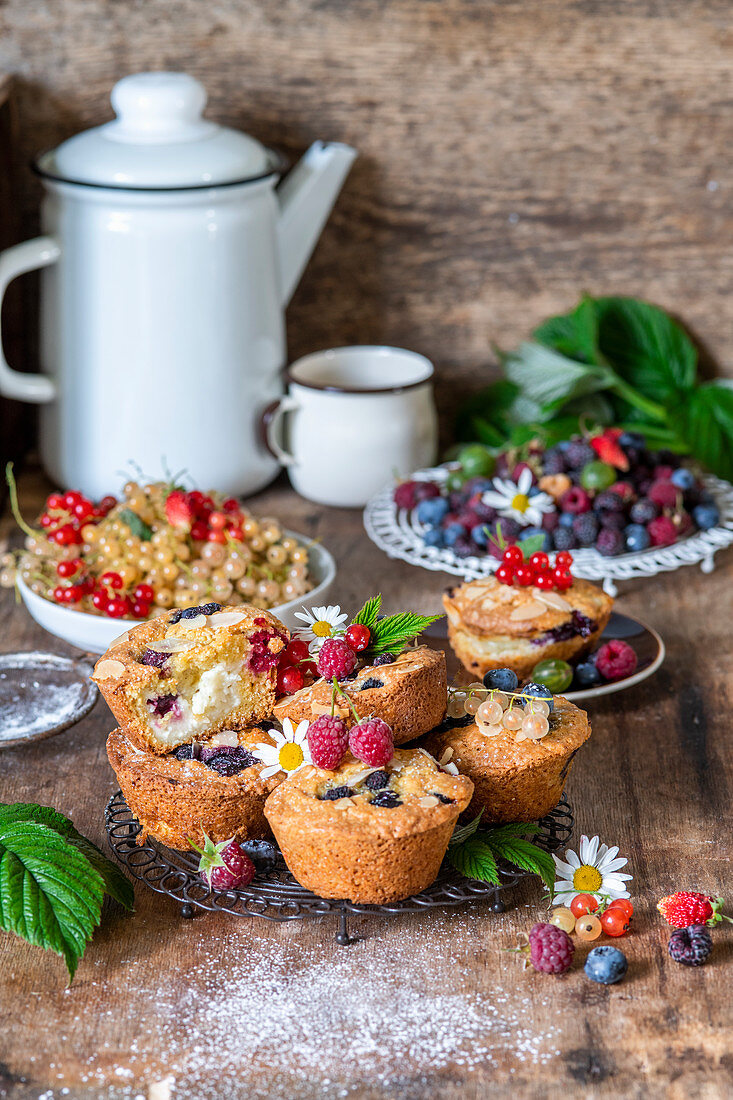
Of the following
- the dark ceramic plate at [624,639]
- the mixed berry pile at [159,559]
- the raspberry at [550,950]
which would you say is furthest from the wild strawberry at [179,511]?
the raspberry at [550,950]

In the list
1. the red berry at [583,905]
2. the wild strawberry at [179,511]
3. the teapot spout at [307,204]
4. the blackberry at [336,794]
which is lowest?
the red berry at [583,905]

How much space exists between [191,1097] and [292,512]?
3.19 ft

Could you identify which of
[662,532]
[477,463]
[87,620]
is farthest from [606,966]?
[477,463]

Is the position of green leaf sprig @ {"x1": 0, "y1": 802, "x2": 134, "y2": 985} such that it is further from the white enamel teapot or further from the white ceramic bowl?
the white enamel teapot

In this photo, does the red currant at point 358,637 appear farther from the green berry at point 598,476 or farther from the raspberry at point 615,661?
the green berry at point 598,476

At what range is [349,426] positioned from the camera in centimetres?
150

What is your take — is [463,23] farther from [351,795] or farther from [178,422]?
[351,795]

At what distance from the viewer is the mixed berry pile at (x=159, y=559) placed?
1.15m

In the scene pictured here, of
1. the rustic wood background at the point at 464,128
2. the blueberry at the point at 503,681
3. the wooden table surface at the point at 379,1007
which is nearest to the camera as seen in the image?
the wooden table surface at the point at 379,1007

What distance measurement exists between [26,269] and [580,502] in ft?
2.36

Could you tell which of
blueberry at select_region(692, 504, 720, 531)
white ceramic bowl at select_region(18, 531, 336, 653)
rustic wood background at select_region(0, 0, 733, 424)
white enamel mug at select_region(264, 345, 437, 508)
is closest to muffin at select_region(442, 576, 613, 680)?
white ceramic bowl at select_region(18, 531, 336, 653)

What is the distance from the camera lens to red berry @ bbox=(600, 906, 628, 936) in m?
0.79

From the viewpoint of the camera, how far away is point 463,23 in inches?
61.9

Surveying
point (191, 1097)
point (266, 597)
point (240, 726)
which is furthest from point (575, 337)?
point (191, 1097)
